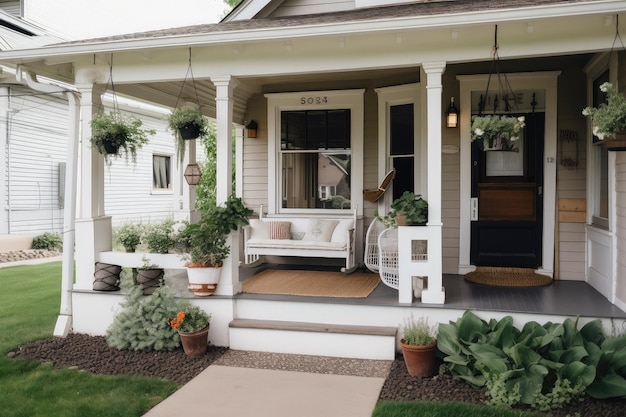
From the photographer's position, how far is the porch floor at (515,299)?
183 inches

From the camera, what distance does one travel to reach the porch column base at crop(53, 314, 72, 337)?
5488mm

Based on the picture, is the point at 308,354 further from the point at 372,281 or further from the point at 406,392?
the point at 372,281

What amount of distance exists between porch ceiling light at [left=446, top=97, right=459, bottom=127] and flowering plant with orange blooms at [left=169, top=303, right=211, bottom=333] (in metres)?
3.65

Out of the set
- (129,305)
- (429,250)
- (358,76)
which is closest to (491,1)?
(358,76)

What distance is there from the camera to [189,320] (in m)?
4.93

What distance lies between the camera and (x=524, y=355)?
12.5ft

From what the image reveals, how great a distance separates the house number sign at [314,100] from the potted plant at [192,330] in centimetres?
376

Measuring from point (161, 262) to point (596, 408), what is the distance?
13.4 feet

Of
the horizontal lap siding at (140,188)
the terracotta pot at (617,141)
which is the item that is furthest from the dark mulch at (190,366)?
the horizontal lap siding at (140,188)

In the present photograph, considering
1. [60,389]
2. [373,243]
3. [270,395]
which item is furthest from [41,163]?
[270,395]

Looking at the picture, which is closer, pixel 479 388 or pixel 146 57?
pixel 479 388

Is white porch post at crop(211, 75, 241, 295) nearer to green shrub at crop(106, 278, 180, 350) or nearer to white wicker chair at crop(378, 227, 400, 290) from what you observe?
green shrub at crop(106, 278, 180, 350)

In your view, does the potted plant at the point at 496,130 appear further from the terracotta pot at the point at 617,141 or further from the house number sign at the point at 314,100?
the house number sign at the point at 314,100

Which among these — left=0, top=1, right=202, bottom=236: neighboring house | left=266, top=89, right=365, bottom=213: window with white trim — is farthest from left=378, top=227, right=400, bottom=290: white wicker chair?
left=0, top=1, right=202, bottom=236: neighboring house
